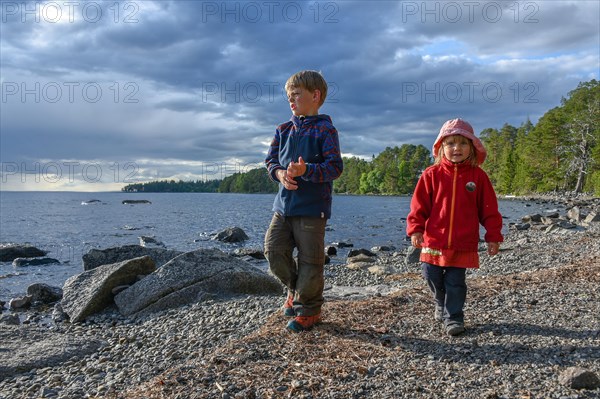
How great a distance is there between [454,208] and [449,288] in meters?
0.89

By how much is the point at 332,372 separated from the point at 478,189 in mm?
2599

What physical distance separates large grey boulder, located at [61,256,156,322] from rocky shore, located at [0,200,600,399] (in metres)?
0.84

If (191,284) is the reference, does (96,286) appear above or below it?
below

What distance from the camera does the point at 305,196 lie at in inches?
210

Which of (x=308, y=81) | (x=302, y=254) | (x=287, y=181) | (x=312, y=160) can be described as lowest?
(x=302, y=254)

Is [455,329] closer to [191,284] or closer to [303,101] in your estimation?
[303,101]

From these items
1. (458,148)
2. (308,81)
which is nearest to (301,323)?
(458,148)

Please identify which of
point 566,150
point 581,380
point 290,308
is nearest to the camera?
point 581,380

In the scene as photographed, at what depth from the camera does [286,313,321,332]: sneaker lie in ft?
17.6

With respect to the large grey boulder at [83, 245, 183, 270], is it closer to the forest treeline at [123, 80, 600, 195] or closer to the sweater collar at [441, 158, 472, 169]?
the sweater collar at [441, 158, 472, 169]

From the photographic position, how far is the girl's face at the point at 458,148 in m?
5.27

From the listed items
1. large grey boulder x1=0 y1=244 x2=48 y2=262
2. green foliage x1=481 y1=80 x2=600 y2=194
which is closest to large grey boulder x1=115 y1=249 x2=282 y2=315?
large grey boulder x1=0 y1=244 x2=48 y2=262

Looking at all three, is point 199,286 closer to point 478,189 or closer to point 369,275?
point 478,189

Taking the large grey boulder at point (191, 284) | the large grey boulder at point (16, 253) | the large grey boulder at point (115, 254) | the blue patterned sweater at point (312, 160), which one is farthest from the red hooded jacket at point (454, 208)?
the large grey boulder at point (16, 253)
